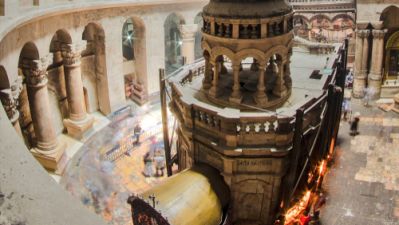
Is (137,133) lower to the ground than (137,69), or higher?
lower

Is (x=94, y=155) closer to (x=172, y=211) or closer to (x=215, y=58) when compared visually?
(x=215, y=58)

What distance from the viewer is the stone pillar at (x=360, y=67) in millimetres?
27266

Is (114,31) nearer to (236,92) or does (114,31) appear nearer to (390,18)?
(236,92)

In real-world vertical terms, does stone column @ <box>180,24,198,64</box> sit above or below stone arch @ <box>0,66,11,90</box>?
below

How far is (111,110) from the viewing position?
85.5ft

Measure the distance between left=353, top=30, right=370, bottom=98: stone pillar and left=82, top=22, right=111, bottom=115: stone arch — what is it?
53.6ft

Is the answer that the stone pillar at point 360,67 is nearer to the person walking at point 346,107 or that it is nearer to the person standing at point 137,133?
the person walking at point 346,107

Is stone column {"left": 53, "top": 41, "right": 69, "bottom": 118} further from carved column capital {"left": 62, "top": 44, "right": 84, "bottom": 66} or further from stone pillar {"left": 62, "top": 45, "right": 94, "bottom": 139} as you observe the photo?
carved column capital {"left": 62, "top": 44, "right": 84, "bottom": 66}

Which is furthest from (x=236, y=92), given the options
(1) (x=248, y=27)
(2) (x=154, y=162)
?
(2) (x=154, y=162)

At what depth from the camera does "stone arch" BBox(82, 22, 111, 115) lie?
24.8m

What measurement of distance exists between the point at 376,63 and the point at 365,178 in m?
12.2

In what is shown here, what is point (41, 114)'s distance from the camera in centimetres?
1892

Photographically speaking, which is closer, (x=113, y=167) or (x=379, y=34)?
(x=113, y=167)

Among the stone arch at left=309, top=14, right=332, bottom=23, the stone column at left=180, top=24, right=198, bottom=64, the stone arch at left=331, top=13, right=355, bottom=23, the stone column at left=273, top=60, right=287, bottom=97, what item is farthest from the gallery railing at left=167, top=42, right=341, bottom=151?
the stone arch at left=309, top=14, right=332, bottom=23
